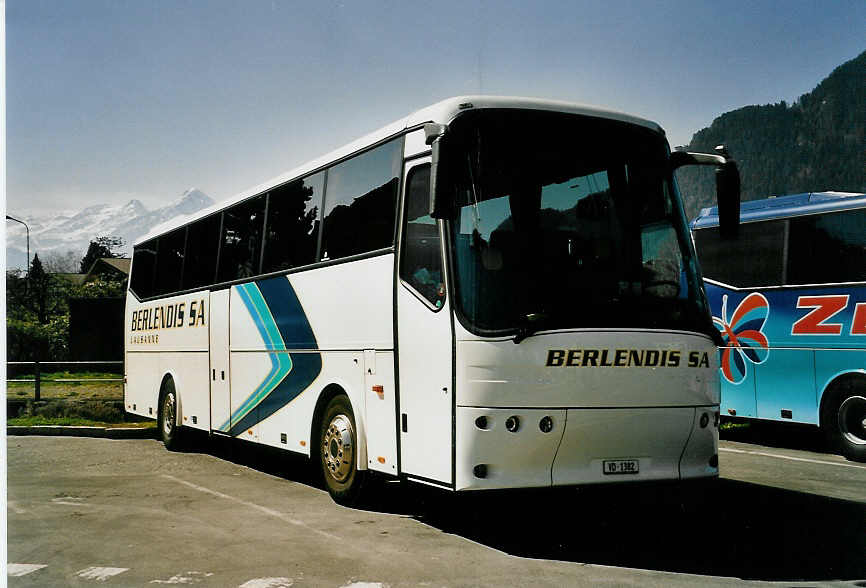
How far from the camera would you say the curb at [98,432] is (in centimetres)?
1692

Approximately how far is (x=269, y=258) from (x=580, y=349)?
5.49 m

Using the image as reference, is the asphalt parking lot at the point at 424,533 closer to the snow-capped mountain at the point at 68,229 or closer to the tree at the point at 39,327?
the snow-capped mountain at the point at 68,229

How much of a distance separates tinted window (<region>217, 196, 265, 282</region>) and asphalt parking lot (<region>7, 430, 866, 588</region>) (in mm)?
2779

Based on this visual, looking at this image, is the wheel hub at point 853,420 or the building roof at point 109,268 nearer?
the wheel hub at point 853,420

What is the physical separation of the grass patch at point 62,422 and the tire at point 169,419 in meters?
1.51

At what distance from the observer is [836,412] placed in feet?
42.2

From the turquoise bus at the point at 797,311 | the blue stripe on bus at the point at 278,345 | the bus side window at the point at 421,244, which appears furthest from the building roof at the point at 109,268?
the bus side window at the point at 421,244

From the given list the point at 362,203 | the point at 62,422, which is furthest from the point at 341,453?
the point at 62,422

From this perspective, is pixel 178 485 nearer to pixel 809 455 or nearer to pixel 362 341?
pixel 362 341

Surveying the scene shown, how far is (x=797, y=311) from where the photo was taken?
13.4 meters

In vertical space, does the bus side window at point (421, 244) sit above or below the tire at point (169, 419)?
above

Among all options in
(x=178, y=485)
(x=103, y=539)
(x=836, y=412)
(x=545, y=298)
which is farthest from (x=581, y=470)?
(x=836, y=412)

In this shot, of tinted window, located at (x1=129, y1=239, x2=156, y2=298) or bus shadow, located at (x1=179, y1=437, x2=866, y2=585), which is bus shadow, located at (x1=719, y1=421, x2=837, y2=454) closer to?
bus shadow, located at (x1=179, y1=437, x2=866, y2=585)

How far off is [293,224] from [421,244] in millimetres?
3488
